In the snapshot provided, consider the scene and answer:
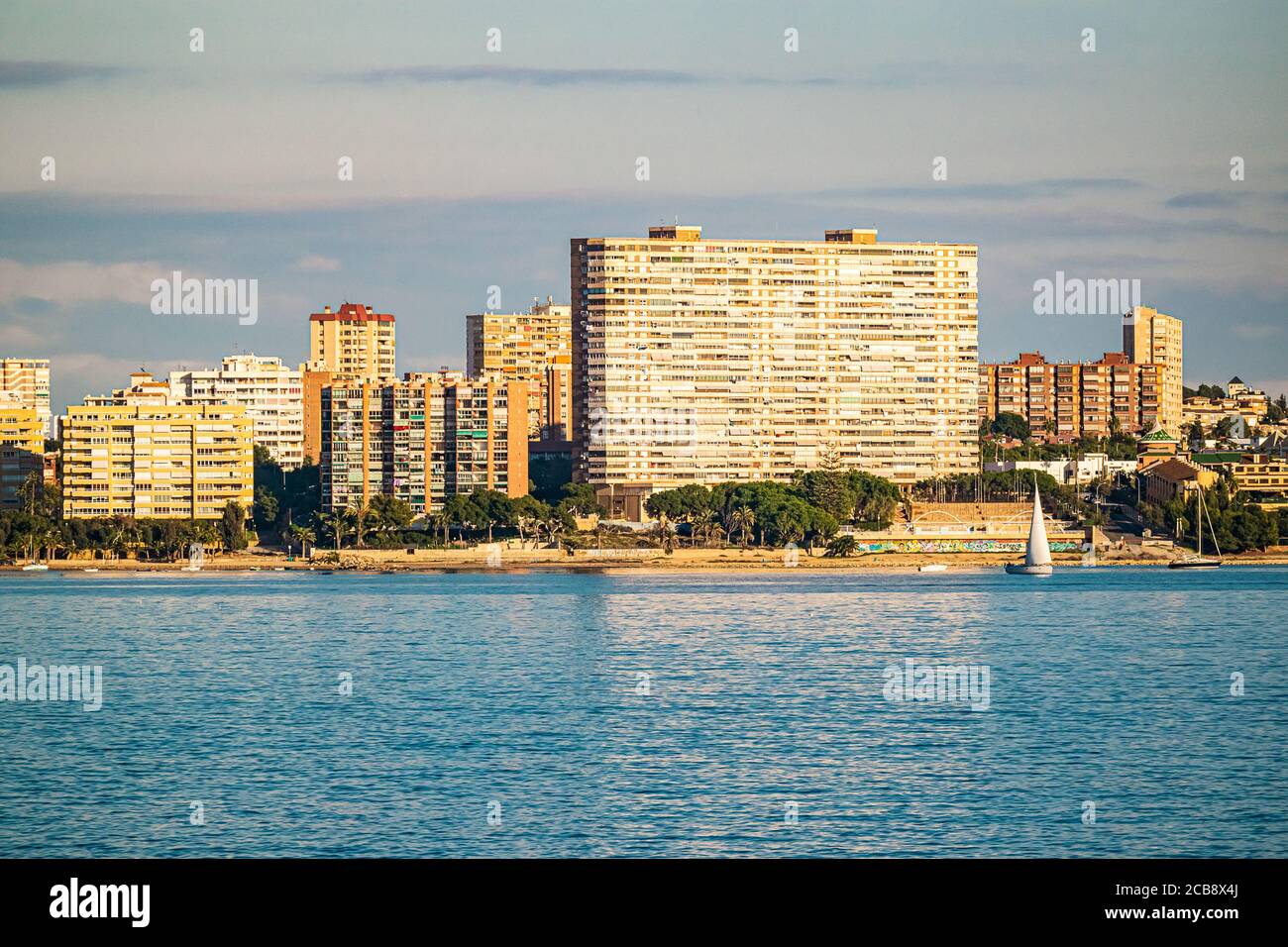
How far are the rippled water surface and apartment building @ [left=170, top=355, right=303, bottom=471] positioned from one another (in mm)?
118232

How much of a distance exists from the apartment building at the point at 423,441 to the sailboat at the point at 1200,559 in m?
56.0

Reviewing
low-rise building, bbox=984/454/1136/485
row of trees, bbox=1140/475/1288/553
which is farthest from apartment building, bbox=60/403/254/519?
row of trees, bbox=1140/475/1288/553

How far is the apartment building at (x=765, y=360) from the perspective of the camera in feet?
506

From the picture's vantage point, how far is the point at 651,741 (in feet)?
110

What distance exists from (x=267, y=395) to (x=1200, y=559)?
4159 inches

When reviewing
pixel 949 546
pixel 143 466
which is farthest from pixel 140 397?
pixel 949 546

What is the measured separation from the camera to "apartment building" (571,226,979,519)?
154375 mm

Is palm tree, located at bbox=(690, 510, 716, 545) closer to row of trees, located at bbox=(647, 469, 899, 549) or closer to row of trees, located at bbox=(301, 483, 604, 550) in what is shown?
row of trees, located at bbox=(647, 469, 899, 549)

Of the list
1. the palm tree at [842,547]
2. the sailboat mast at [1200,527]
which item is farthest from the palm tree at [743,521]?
the sailboat mast at [1200,527]

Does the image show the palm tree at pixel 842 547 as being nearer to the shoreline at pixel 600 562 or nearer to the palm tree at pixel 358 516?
the shoreline at pixel 600 562

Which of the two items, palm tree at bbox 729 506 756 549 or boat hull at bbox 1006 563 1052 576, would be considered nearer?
boat hull at bbox 1006 563 1052 576
